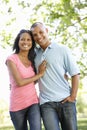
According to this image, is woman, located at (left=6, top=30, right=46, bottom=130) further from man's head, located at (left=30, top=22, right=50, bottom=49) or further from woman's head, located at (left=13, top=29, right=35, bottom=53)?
man's head, located at (left=30, top=22, right=50, bottom=49)

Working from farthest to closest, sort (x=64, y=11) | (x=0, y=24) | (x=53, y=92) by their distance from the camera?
(x=0, y=24) → (x=64, y=11) → (x=53, y=92)

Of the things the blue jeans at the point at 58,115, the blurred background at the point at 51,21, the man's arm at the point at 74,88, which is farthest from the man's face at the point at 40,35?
the blurred background at the point at 51,21

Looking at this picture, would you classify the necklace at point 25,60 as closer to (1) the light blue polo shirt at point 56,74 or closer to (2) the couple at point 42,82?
(2) the couple at point 42,82

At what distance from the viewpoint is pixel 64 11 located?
502 inches

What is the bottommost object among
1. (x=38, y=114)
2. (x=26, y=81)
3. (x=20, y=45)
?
(x=38, y=114)

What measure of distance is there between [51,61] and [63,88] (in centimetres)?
36

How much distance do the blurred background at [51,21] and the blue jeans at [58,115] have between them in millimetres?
7466

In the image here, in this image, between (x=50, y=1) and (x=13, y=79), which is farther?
(x=50, y=1)

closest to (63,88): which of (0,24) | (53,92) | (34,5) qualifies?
(53,92)

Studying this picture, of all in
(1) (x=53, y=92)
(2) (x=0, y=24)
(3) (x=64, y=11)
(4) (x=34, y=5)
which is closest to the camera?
(1) (x=53, y=92)

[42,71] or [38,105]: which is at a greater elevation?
[42,71]

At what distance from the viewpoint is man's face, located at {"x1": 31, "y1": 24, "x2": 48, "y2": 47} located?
16.7 ft

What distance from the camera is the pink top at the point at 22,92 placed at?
5.15 metres

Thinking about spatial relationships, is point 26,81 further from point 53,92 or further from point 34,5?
point 34,5
